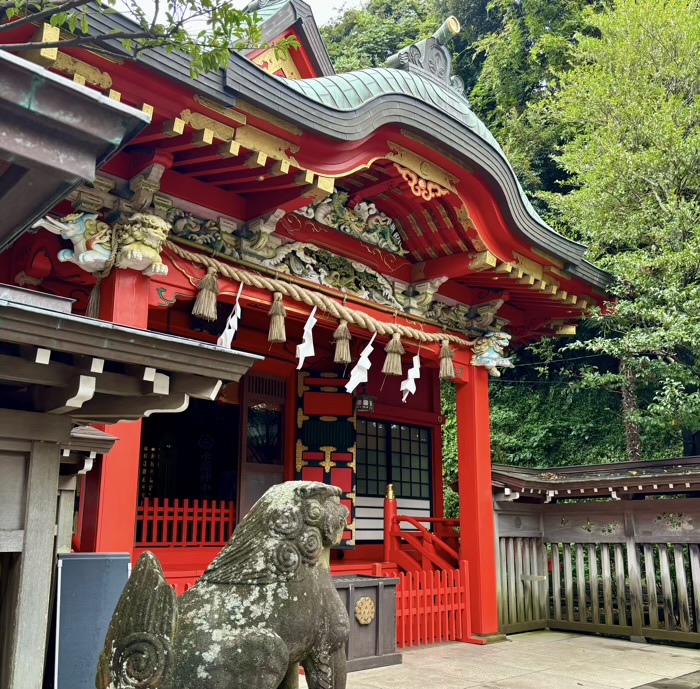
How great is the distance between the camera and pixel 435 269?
29.2 ft

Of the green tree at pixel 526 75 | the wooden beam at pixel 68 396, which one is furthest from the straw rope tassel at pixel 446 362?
the green tree at pixel 526 75

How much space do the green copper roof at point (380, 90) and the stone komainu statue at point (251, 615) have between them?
13.0 feet

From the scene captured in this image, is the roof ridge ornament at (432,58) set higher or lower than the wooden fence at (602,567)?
higher

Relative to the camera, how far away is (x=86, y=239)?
5711 millimetres

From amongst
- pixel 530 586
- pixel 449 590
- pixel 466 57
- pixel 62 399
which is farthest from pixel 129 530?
pixel 466 57

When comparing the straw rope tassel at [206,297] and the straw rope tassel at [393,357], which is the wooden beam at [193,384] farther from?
the straw rope tassel at [393,357]

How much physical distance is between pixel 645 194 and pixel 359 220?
596 centimetres

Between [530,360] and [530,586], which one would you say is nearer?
[530,586]

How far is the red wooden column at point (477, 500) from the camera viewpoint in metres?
8.90

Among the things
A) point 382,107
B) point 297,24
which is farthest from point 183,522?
point 297,24

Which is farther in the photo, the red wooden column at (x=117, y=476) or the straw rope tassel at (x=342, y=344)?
the straw rope tassel at (x=342, y=344)

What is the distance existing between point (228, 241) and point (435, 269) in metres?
3.02

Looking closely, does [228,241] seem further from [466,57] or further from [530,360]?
[466,57]

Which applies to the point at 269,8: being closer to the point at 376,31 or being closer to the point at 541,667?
the point at 541,667
